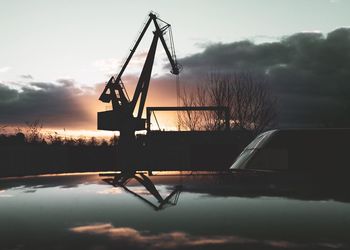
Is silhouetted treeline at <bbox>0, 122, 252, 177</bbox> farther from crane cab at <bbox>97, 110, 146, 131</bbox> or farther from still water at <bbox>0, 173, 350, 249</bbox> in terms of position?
still water at <bbox>0, 173, 350, 249</bbox>

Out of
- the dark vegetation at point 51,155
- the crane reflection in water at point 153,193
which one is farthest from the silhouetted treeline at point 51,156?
the crane reflection in water at point 153,193

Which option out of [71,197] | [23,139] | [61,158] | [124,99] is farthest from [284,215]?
[124,99]

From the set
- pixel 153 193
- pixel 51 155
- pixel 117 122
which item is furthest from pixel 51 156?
pixel 153 193

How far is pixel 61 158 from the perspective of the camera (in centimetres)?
3725

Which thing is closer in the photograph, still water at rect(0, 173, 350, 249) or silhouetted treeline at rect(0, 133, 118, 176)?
still water at rect(0, 173, 350, 249)

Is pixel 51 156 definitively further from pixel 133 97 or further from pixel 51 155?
pixel 133 97

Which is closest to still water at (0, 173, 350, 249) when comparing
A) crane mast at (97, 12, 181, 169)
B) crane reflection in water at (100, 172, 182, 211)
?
crane reflection in water at (100, 172, 182, 211)

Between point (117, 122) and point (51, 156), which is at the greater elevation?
point (117, 122)

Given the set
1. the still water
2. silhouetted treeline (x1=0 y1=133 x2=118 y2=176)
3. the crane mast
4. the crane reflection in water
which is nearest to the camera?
the still water

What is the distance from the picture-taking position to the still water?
2.21 meters

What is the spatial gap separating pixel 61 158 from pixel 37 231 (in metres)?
36.1

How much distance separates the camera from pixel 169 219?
279 centimetres

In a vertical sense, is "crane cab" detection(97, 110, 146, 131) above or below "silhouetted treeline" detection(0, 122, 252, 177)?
above

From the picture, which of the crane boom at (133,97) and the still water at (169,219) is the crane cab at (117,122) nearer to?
the crane boom at (133,97)
